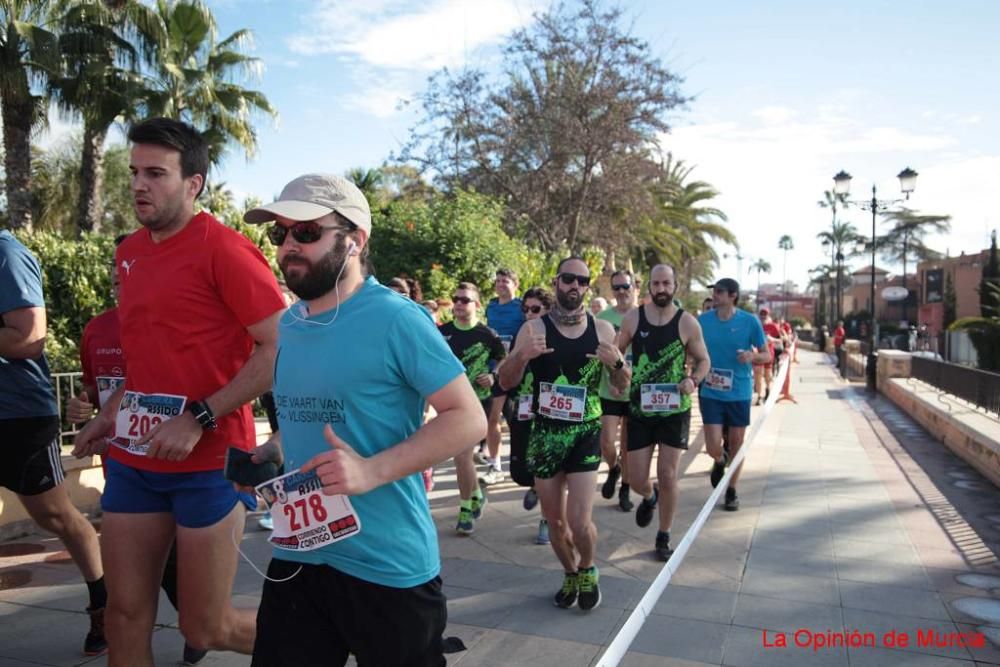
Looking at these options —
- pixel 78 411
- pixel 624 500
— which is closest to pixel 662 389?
pixel 624 500

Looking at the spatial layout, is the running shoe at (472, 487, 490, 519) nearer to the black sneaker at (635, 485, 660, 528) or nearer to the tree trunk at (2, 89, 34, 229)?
the black sneaker at (635, 485, 660, 528)

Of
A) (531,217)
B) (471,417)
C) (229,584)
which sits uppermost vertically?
(531,217)

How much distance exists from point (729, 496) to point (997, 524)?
7.81 feet

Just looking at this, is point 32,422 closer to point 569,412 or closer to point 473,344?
point 569,412

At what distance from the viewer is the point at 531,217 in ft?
71.2

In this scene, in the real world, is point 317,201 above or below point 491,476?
above

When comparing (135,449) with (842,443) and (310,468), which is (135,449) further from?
(842,443)

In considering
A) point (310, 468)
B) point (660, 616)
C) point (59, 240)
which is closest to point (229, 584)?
point (310, 468)

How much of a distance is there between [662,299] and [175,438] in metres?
4.25

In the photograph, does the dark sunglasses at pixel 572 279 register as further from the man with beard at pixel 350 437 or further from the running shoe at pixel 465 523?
the man with beard at pixel 350 437

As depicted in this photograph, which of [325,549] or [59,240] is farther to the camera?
[59,240]

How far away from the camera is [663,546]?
5.87 metres

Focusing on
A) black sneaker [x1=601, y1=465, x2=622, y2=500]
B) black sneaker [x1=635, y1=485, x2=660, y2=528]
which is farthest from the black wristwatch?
black sneaker [x1=601, y1=465, x2=622, y2=500]

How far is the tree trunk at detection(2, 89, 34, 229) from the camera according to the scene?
1576 centimetres
